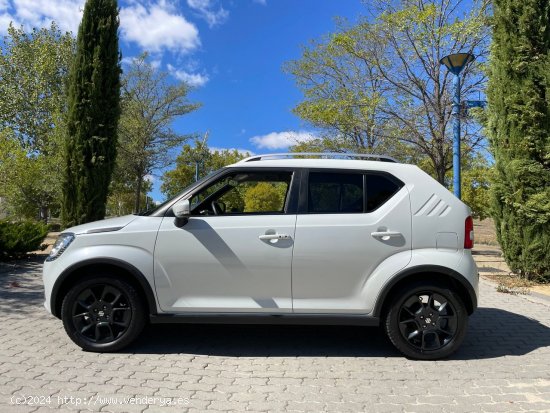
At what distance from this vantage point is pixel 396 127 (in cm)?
1404

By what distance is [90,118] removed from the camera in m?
12.6

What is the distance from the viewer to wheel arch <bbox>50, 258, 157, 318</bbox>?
4266mm

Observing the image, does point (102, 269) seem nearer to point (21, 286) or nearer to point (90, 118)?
point (21, 286)

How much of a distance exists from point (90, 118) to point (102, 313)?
9.57 m

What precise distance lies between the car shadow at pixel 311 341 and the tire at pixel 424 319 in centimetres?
26

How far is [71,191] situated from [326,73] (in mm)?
10932

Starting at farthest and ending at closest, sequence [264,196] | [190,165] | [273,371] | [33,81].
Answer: [190,165] < [33,81] < [264,196] < [273,371]

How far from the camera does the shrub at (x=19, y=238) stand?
9.86m

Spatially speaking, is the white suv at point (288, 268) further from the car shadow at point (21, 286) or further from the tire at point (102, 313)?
the car shadow at point (21, 286)

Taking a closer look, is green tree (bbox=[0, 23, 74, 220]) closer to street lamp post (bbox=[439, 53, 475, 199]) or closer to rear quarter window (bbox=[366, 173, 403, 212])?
street lamp post (bbox=[439, 53, 475, 199])

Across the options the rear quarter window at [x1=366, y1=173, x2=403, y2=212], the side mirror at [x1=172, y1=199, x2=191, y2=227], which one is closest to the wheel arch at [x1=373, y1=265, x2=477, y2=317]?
the rear quarter window at [x1=366, y1=173, x2=403, y2=212]

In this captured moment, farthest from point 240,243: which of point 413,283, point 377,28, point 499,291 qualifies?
point 377,28

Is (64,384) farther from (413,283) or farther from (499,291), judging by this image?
(499,291)

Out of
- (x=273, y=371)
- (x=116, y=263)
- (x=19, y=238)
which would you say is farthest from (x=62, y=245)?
(x=19, y=238)
